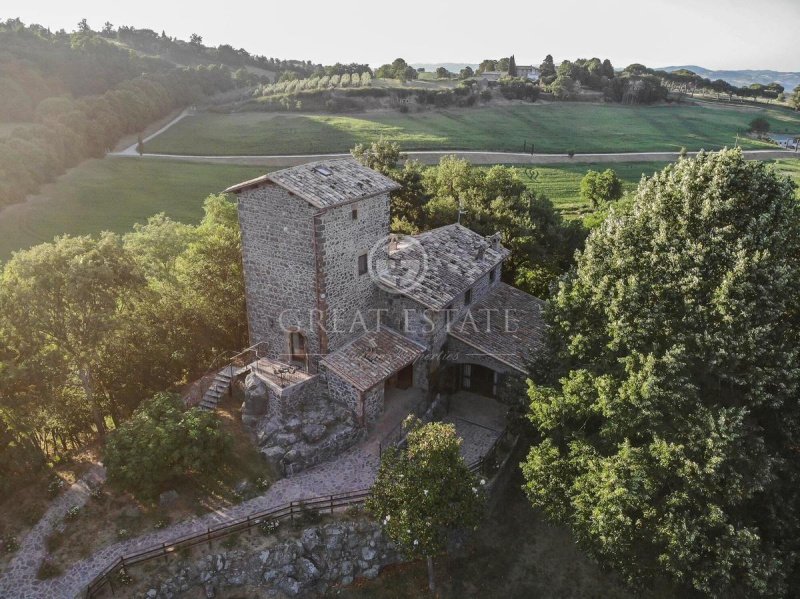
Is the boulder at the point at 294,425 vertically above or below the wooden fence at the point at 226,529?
above

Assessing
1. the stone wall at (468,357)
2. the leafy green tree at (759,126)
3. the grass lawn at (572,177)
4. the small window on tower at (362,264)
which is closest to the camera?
the small window on tower at (362,264)

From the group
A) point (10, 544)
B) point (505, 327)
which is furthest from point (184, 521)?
point (505, 327)

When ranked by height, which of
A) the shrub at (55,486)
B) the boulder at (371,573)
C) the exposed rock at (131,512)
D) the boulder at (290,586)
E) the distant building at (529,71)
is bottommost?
the boulder at (371,573)

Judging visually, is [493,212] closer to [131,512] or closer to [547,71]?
[131,512]

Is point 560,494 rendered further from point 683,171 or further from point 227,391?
point 227,391

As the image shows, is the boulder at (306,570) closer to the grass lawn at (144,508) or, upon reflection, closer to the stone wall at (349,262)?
the grass lawn at (144,508)

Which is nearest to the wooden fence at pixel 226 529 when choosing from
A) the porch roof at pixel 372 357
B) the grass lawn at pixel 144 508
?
the grass lawn at pixel 144 508
